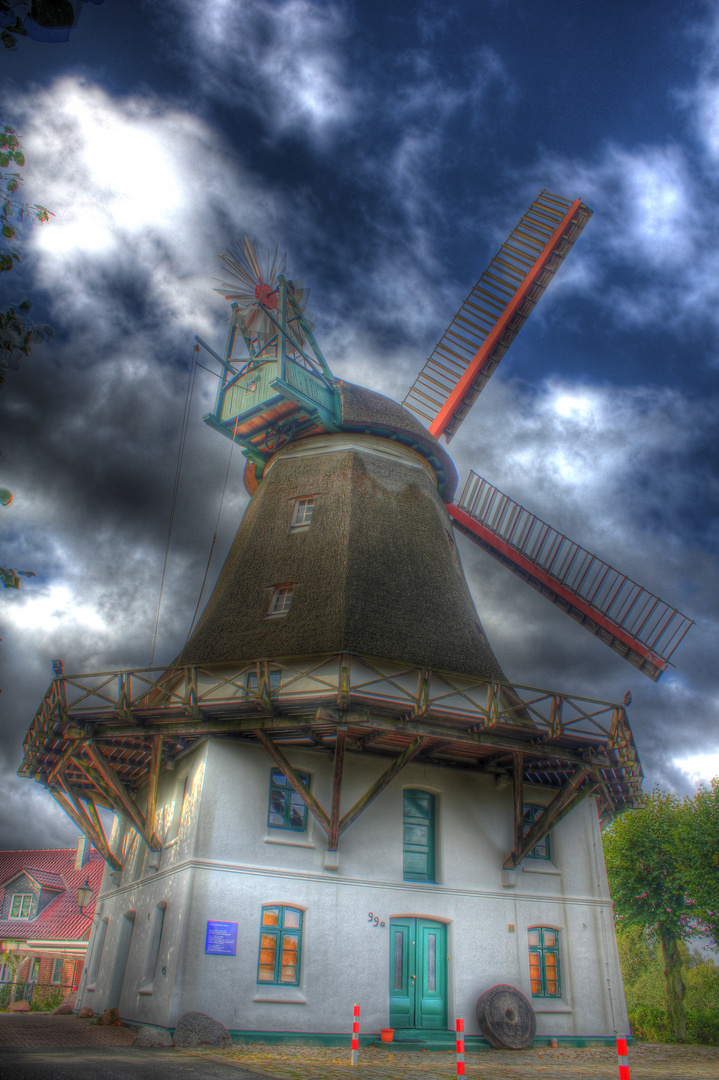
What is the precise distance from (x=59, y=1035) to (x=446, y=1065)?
693 centimetres

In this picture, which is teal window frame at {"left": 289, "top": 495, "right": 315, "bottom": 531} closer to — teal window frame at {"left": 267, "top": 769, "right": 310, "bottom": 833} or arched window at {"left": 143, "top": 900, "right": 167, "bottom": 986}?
teal window frame at {"left": 267, "top": 769, "right": 310, "bottom": 833}

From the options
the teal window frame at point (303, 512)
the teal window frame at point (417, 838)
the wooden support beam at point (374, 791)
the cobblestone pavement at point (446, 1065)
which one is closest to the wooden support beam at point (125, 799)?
the wooden support beam at point (374, 791)

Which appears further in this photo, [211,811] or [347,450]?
[347,450]

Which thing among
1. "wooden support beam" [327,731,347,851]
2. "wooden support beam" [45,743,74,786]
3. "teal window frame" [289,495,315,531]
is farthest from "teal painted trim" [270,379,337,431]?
"wooden support beam" [45,743,74,786]

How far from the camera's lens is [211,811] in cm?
1327

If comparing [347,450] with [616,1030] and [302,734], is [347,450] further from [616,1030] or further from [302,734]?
[616,1030]

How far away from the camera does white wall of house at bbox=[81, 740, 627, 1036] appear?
12508mm

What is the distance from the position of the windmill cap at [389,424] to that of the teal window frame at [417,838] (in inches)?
363

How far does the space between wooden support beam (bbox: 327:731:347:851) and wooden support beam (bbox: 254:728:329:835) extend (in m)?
0.14

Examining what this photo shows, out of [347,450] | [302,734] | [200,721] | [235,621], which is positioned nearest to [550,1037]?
[302,734]

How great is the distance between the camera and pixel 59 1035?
1262cm

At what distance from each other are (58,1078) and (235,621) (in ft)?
30.0

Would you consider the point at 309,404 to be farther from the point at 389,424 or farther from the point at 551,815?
the point at 551,815

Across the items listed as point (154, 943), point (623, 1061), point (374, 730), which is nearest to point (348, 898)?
point (374, 730)
